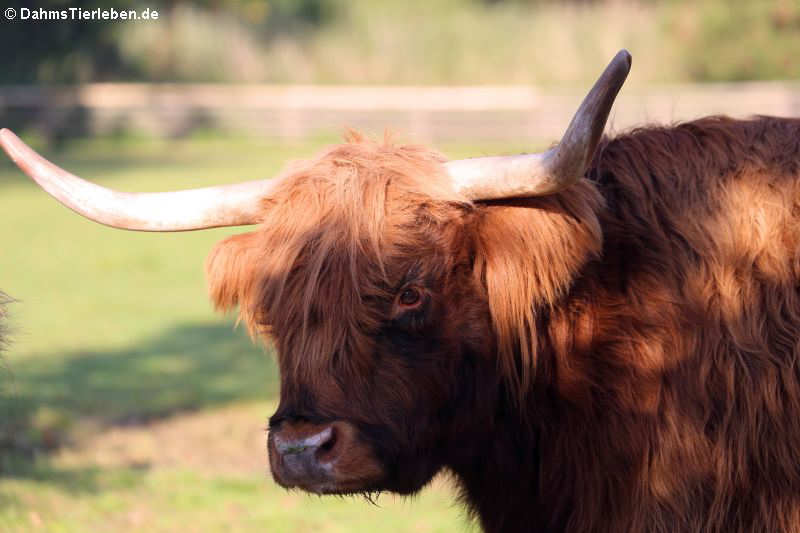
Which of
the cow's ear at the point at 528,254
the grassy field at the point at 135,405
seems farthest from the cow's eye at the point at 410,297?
the grassy field at the point at 135,405

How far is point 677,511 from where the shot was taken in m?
3.19

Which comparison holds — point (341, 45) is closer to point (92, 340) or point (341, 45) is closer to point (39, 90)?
point (39, 90)

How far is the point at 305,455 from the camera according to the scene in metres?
3.04

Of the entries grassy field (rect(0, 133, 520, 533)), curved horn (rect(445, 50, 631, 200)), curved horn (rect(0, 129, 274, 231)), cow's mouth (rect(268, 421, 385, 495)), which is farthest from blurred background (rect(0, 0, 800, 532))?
curved horn (rect(445, 50, 631, 200))

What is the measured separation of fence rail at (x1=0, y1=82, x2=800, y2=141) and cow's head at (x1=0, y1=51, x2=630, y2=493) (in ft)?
79.9

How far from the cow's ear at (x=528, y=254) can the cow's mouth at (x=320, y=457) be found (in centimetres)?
53

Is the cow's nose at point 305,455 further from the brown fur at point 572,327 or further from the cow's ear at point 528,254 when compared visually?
the cow's ear at point 528,254

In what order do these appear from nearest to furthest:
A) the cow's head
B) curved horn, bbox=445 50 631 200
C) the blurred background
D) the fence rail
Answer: curved horn, bbox=445 50 631 200
the cow's head
the blurred background
the fence rail

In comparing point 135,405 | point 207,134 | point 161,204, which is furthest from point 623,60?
point 207,134

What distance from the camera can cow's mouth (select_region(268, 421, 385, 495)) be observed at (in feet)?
9.97

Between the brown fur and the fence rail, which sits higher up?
the brown fur

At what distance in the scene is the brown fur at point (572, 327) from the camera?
10.5ft

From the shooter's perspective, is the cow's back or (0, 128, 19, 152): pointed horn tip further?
(0, 128, 19, 152): pointed horn tip

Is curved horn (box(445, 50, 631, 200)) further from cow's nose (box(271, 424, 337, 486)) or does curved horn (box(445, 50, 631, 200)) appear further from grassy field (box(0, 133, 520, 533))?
grassy field (box(0, 133, 520, 533))
